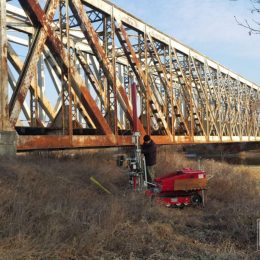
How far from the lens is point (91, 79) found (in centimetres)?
2130

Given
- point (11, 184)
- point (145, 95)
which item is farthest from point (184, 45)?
point (11, 184)

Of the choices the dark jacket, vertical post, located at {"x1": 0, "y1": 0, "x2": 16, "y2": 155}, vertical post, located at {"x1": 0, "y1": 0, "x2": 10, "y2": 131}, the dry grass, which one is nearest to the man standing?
the dark jacket

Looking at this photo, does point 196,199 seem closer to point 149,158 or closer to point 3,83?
point 149,158

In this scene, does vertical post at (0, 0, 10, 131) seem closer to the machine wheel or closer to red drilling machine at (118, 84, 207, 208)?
red drilling machine at (118, 84, 207, 208)

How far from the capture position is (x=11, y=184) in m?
8.00

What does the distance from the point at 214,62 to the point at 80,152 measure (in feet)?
75.9

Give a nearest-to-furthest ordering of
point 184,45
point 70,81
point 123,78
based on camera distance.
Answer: point 70,81
point 184,45
point 123,78

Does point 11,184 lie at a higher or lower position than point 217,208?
higher

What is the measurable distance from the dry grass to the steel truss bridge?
12.5 ft

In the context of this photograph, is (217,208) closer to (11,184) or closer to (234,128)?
(11,184)

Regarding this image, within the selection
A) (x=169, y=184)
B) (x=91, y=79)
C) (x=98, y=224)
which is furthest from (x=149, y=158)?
(x=91, y=79)

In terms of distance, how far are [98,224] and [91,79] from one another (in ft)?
50.1

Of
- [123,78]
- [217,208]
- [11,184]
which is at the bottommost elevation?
[217,208]

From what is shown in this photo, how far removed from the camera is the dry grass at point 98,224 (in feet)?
18.4
